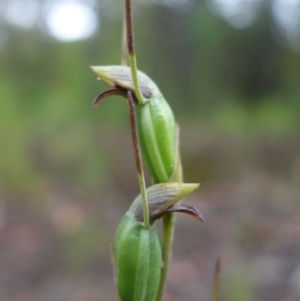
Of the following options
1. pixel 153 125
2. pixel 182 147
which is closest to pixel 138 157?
pixel 153 125

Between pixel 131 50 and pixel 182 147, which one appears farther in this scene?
pixel 182 147

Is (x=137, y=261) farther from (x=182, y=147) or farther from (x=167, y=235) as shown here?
(x=182, y=147)

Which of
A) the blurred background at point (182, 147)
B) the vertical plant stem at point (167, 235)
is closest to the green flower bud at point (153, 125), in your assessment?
the vertical plant stem at point (167, 235)

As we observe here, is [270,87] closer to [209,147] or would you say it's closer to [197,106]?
[197,106]

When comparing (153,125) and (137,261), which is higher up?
(153,125)

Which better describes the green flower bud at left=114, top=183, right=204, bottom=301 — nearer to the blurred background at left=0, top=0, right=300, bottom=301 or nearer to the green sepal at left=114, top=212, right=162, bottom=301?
the green sepal at left=114, top=212, right=162, bottom=301

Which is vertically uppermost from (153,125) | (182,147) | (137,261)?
(153,125)
